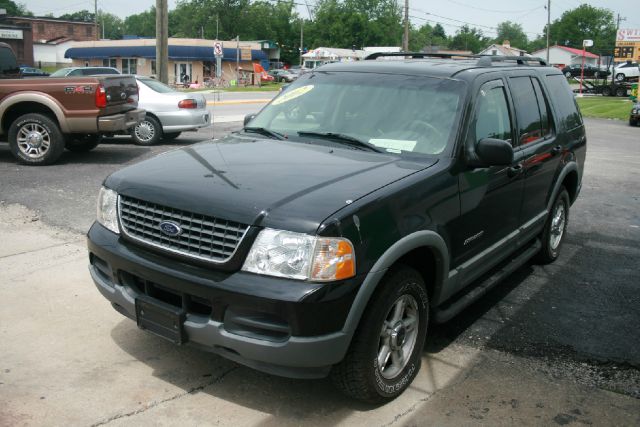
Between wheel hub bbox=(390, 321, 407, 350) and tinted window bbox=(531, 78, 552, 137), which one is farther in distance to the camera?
tinted window bbox=(531, 78, 552, 137)

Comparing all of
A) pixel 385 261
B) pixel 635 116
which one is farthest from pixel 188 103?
pixel 635 116

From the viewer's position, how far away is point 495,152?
13.2ft

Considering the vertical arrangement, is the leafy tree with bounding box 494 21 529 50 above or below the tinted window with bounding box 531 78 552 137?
above

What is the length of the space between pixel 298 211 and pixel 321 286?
38 centimetres

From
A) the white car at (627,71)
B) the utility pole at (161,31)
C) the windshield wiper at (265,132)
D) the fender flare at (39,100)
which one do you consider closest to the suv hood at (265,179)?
the windshield wiper at (265,132)

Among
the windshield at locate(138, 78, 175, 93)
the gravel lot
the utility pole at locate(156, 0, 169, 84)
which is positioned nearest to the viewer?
the gravel lot

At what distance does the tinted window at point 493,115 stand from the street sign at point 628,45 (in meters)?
42.9

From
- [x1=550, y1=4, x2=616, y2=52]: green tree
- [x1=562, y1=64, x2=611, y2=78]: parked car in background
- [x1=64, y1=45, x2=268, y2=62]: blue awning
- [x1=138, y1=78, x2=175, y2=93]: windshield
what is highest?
[x1=550, y1=4, x2=616, y2=52]: green tree

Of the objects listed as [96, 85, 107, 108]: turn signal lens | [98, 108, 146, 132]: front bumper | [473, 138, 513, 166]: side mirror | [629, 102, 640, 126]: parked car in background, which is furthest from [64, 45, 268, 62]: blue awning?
[473, 138, 513, 166]: side mirror

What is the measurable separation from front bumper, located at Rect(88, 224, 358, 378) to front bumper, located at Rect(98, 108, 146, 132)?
744 cm

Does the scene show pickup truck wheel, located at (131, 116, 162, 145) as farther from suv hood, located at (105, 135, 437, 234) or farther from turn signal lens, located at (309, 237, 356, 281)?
turn signal lens, located at (309, 237, 356, 281)

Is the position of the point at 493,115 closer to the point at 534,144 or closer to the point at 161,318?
the point at 534,144

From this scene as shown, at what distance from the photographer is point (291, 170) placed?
144 inches

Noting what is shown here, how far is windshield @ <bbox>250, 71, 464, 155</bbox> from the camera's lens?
4.23 metres
